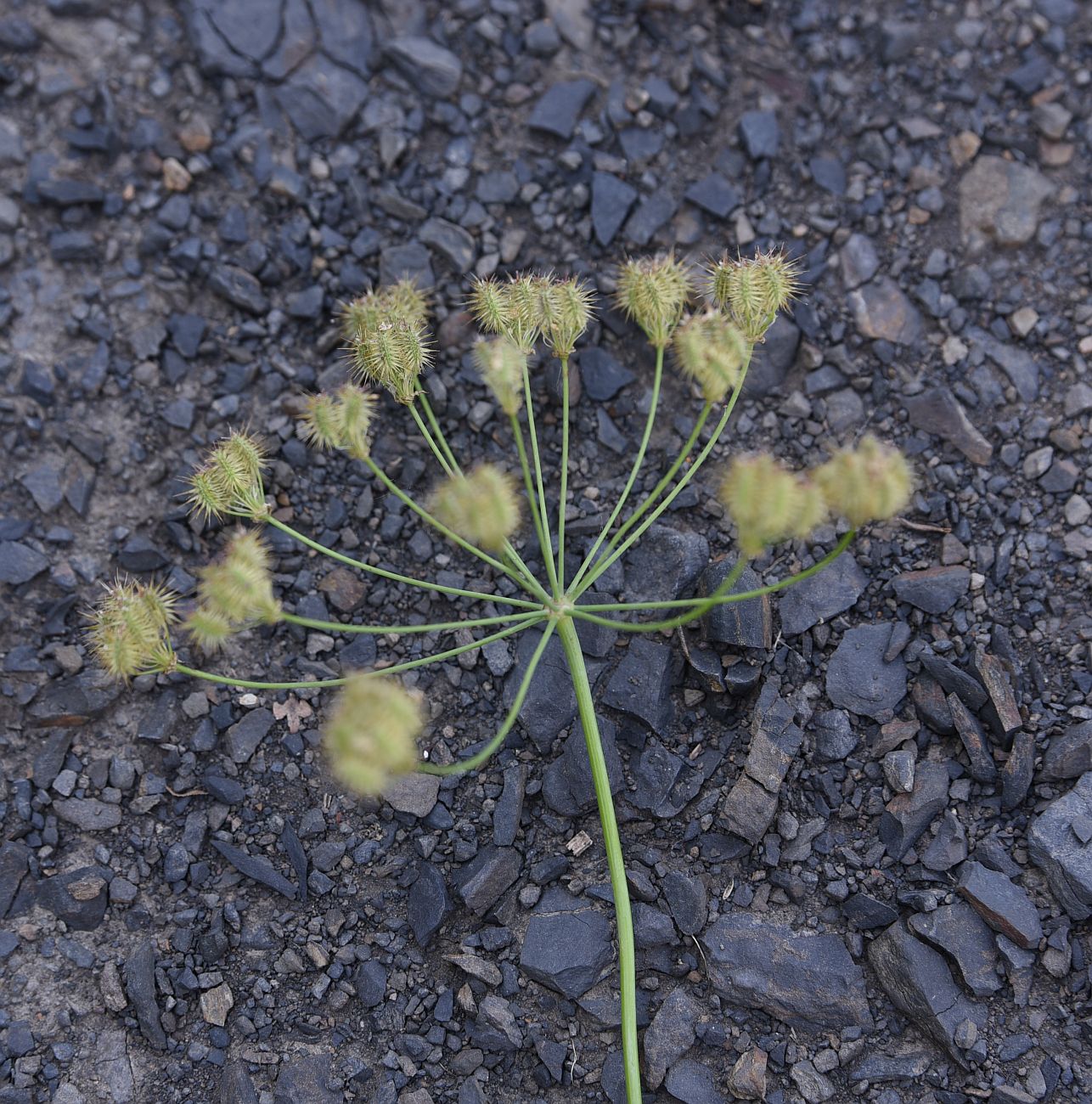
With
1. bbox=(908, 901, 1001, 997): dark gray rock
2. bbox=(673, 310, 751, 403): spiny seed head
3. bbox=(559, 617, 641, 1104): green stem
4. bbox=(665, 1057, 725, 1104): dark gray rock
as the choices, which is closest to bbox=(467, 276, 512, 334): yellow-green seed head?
bbox=(673, 310, 751, 403): spiny seed head

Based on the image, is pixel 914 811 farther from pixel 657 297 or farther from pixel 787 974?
pixel 657 297

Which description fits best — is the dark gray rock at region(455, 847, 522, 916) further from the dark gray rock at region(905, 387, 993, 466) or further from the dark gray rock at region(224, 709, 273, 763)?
the dark gray rock at region(905, 387, 993, 466)

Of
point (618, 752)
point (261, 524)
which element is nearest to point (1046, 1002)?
point (618, 752)

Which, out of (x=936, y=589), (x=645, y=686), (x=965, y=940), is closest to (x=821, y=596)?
(x=936, y=589)

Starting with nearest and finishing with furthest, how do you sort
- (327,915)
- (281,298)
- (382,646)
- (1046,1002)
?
(1046,1002) < (327,915) < (382,646) < (281,298)

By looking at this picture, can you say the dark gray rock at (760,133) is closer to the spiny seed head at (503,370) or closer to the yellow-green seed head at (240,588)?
the spiny seed head at (503,370)

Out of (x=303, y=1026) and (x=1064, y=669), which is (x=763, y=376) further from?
(x=303, y=1026)
